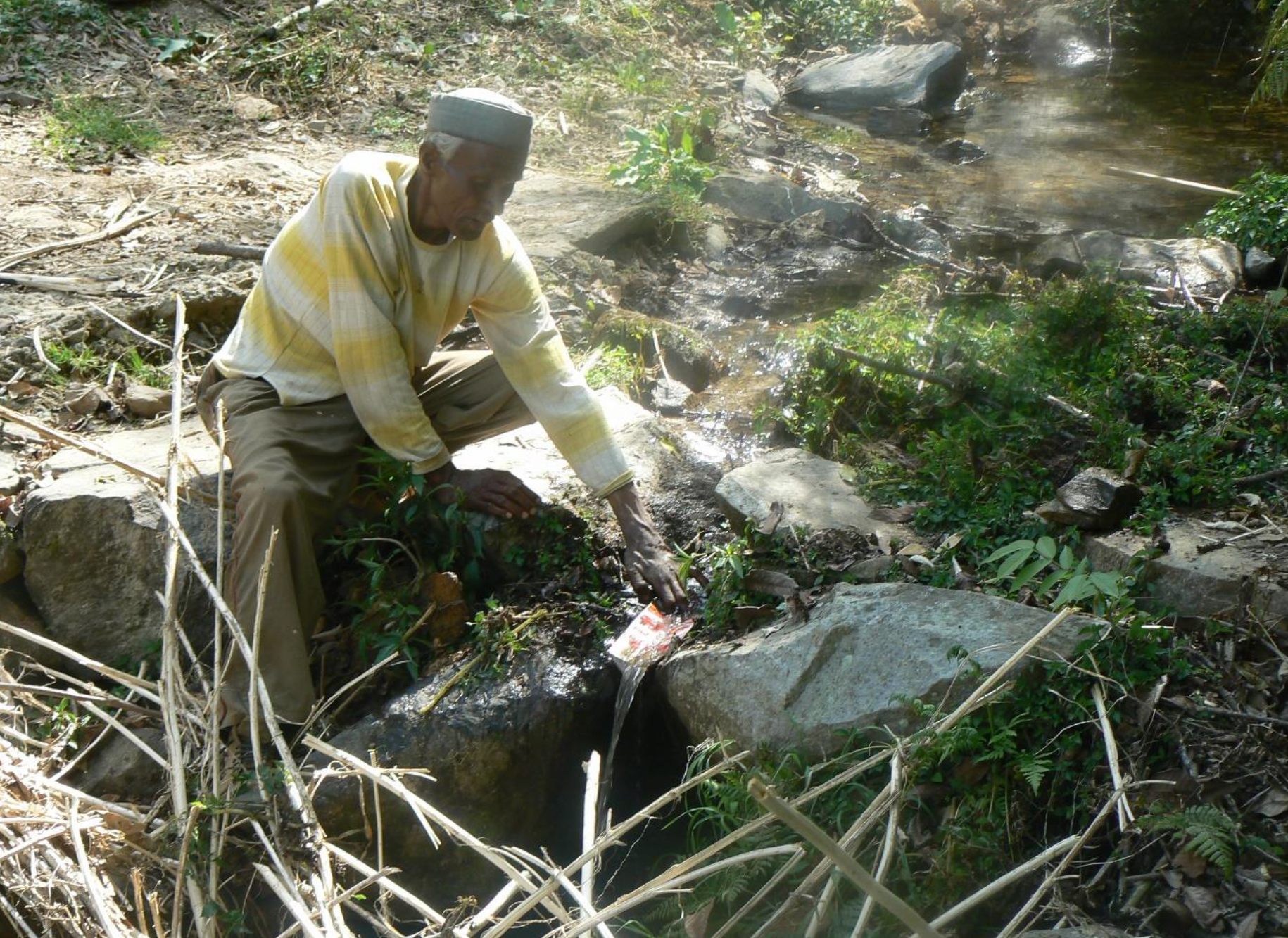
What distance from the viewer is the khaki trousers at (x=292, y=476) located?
3.42m

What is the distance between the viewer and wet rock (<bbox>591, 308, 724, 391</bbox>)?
5.54 m

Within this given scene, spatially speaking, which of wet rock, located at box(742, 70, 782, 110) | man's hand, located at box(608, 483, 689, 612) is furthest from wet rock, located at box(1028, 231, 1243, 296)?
wet rock, located at box(742, 70, 782, 110)

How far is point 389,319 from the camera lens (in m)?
3.60

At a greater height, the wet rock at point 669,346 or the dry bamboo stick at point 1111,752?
the dry bamboo stick at point 1111,752

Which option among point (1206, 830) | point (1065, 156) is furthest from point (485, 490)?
point (1065, 156)

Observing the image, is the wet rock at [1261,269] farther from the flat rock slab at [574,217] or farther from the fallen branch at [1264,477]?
the flat rock slab at [574,217]

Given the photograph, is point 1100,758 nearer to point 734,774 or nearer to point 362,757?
point 734,774

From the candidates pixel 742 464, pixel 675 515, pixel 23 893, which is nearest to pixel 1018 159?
pixel 742 464

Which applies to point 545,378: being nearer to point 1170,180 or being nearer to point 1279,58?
point 1279,58

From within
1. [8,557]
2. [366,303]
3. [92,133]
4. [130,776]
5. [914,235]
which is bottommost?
[130,776]

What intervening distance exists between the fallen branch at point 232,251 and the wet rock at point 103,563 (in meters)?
1.77

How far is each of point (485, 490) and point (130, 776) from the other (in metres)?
1.44

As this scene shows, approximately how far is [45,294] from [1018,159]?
22.7ft

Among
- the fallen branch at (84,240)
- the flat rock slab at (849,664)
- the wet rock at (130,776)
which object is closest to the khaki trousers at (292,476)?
the wet rock at (130,776)
